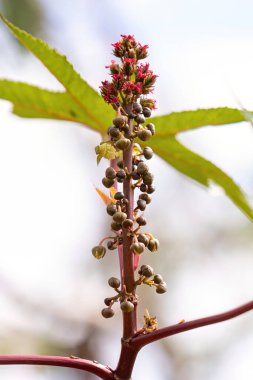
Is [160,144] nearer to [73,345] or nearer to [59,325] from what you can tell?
[73,345]

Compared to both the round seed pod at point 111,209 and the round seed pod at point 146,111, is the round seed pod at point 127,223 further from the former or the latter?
the round seed pod at point 146,111

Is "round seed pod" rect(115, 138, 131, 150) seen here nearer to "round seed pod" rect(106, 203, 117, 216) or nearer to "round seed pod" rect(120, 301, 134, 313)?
"round seed pod" rect(106, 203, 117, 216)

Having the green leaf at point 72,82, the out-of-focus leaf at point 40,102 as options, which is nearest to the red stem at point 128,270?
the green leaf at point 72,82

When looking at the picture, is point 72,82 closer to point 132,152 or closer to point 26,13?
point 132,152

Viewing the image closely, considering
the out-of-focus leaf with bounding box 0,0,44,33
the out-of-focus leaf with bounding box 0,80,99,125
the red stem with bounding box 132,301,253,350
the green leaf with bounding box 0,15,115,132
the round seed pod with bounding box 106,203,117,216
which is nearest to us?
the red stem with bounding box 132,301,253,350

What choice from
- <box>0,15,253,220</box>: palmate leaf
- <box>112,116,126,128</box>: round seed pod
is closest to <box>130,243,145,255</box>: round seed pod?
<box>112,116,126,128</box>: round seed pod

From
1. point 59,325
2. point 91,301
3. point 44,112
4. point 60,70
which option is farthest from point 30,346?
point 60,70
